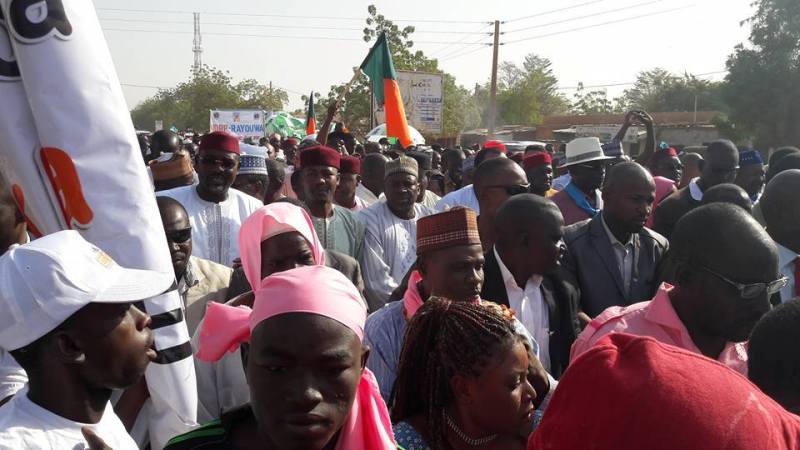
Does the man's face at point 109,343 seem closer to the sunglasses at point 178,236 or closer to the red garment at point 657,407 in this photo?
the red garment at point 657,407

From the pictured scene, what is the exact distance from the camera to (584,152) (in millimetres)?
6395

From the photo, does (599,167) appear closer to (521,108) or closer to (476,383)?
(476,383)

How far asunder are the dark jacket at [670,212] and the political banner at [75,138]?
4.39m

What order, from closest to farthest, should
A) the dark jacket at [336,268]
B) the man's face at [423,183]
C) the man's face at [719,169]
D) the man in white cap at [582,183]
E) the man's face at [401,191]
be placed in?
1. the dark jacket at [336,268]
2. the man's face at [401,191]
3. the man in white cap at [582,183]
4. the man's face at [719,169]
5. the man's face at [423,183]

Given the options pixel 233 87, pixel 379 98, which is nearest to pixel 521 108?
pixel 233 87

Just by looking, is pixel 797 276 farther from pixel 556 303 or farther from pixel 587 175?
pixel 587 175

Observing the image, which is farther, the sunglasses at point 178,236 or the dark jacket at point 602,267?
the dark jacket at point 602,267

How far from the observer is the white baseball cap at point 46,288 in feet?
6.27

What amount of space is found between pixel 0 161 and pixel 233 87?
194 ft

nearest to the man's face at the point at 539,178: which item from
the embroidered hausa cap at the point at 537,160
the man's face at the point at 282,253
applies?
the embroidered hausa cap at the point at 537,160

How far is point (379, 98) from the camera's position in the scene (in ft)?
35.4

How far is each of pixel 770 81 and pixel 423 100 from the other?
22348 mm

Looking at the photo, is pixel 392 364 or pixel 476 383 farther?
pixel 392 364

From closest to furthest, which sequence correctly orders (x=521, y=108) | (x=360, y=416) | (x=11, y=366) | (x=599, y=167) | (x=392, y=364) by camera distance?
(x=360, y=416), (x=11, y=366), (x=392, y=364), (x=599, y=167), (x=521, y=108)
